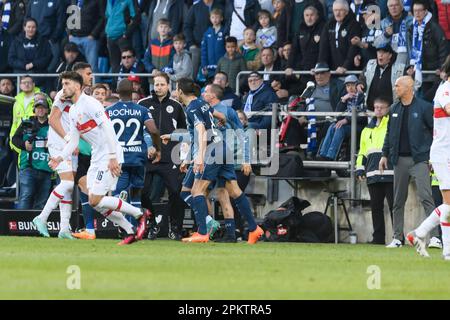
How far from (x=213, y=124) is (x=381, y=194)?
3.24 m

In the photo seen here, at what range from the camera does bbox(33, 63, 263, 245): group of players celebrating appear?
1861cm

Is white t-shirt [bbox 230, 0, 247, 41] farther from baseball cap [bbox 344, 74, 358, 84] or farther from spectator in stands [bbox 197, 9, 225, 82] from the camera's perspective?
baseball cap [bbox 344, 74, 358, 84]

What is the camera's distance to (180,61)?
85.0ft

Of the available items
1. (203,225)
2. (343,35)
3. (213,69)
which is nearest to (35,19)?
(213,69)

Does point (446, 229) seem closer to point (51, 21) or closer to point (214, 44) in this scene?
point (214, 44)

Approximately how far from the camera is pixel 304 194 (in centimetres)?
2406

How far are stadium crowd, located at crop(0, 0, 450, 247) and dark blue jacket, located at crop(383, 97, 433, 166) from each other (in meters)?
0.05

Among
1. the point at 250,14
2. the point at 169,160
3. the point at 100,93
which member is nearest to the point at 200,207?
the point at 169,160

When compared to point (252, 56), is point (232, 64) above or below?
below

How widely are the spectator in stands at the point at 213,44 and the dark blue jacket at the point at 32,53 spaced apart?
3.91 meters

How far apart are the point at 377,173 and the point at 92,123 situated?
208 inches
